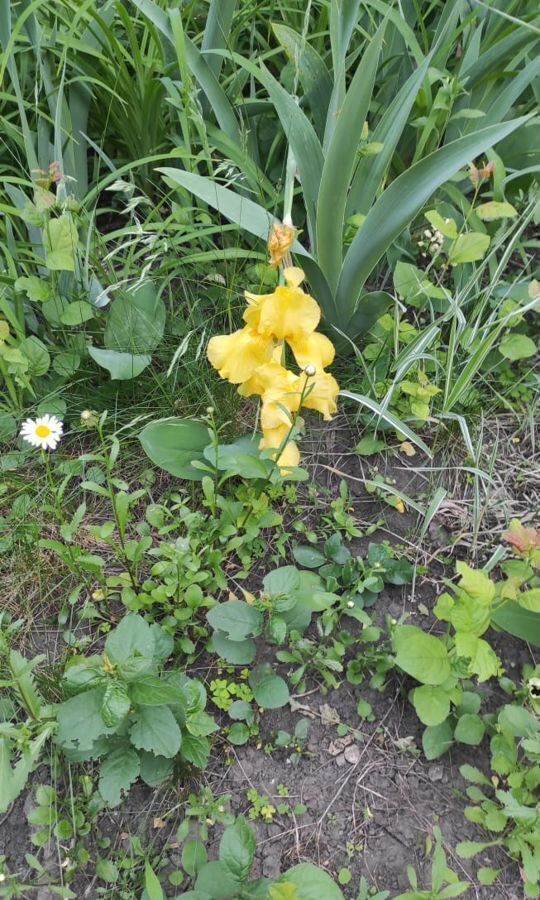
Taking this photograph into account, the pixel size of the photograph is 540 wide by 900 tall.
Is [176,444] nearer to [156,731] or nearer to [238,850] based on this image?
[156,731]

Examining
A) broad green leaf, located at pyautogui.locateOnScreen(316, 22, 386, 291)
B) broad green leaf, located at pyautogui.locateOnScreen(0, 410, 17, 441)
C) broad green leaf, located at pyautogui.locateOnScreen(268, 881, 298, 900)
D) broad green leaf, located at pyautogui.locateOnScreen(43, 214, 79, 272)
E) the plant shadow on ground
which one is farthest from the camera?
broad green leaf, located at pyautogui.locateOnScreen(0, 410, 17, 441)

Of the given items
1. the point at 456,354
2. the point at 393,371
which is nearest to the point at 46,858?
the point at 393,371

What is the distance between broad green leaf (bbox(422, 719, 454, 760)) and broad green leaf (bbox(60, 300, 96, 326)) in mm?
1001

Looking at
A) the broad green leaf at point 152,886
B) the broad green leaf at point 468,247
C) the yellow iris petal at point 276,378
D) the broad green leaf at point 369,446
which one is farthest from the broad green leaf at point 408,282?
the broad green leaf at point 152,886

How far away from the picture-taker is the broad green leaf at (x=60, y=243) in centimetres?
128

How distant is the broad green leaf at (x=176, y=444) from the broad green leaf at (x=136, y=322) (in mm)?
230

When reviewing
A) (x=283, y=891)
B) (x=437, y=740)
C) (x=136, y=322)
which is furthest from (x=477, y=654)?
(x=136, y=322)

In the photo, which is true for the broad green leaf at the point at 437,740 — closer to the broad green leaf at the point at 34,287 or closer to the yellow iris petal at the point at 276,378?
the yellow iris petal at the point at 276,378

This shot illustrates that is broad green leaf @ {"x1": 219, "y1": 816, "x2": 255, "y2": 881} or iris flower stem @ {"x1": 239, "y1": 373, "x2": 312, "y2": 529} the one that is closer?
broad green leaf @ {"x1": 219, "y1": 816, "x2": 255, "y2": 881}

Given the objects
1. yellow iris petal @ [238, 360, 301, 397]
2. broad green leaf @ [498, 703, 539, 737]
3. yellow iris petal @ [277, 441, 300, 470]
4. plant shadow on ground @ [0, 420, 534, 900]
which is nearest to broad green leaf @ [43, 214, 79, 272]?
yellow iris petal @ [238, 360, 301, 397]

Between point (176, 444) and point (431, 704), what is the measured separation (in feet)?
2.08

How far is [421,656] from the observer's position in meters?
1.09

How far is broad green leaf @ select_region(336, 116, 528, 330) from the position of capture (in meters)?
1.20

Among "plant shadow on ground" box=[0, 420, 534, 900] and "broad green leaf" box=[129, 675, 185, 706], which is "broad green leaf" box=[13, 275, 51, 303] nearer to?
"plant shadow on ground" box=[0, 420, 534, 900]
